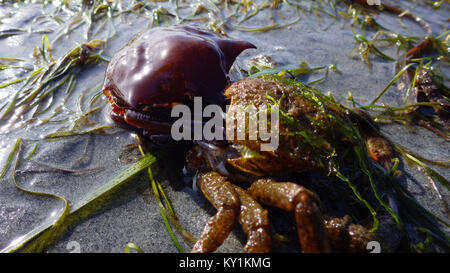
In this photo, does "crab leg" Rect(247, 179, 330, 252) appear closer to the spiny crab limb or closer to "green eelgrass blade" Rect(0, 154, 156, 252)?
the spiny crab limb

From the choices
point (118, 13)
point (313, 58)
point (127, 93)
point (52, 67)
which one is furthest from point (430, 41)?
point (52, 67)

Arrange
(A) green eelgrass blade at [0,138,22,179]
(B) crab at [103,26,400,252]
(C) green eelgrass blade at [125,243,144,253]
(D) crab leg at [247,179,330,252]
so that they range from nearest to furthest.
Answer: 1. (D) crab leg at [247,179,330,252]
2. (B) crab at [103,26,400,252]
3. (C) green eelgrass blade at [125,243,144,253]
4. (A) green eelgrass blade at [0,138,22,179]

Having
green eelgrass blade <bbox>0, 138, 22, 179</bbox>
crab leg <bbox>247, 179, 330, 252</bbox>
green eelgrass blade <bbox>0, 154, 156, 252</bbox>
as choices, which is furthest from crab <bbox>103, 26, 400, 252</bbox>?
green eelgrass blade <bbox>0, 138, 22, 179</bbox>

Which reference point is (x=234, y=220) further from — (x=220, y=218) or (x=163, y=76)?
(x=163, y=76)

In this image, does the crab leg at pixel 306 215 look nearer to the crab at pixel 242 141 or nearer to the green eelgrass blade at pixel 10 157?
the crab at pixel 242 141

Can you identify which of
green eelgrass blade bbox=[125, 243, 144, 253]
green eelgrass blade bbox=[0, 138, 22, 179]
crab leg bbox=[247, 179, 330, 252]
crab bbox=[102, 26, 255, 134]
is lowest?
green eelgrass blade bbox=[125, 243, 144, 253]

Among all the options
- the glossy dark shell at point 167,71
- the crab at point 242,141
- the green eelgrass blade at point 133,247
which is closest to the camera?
the crab at point 242,141

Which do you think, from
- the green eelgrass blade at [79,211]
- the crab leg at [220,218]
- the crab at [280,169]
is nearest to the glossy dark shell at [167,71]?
the crab at [280,169]

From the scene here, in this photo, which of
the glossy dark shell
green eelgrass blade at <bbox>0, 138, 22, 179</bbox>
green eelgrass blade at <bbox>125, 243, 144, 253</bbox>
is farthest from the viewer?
green eelgrass blade at <bbox>0, 138, 22, 179</bbox>
